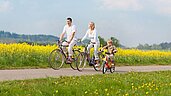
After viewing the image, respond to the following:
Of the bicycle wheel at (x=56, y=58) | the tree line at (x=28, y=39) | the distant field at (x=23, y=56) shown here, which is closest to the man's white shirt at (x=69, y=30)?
the bicycle wheel at (x=56, y=58)

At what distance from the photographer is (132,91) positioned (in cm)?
925

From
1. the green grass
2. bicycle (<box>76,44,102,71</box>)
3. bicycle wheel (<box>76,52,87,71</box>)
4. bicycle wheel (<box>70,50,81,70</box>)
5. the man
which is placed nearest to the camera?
the green grass

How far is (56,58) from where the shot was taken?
49.6ft

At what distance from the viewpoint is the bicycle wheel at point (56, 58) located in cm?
1515

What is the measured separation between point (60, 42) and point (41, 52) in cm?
547

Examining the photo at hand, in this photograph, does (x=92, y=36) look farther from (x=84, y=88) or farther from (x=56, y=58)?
(x=84, y=88)

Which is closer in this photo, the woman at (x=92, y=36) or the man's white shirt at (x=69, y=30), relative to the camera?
the man's white shirt at (x=69, y=30)

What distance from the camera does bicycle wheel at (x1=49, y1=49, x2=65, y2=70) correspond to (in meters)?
15.1

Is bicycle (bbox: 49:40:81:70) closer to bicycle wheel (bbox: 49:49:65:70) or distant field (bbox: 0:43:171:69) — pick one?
bicycle wheel (bbox: 49:49:65:70)

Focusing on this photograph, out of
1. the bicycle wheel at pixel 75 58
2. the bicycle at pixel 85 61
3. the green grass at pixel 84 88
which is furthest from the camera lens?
the bicycle at pixel 85 61

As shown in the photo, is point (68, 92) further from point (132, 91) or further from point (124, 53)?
point (124, 53)

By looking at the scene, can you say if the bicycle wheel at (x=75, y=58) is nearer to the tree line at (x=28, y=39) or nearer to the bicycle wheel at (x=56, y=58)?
the bicycle wheel at (x=56, y=58)

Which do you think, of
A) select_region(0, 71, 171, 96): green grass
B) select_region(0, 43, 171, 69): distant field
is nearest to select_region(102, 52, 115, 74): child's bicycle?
select_region(0, 43, 171, 69): distant field

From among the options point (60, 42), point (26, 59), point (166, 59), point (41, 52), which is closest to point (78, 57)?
point (60, 42)
